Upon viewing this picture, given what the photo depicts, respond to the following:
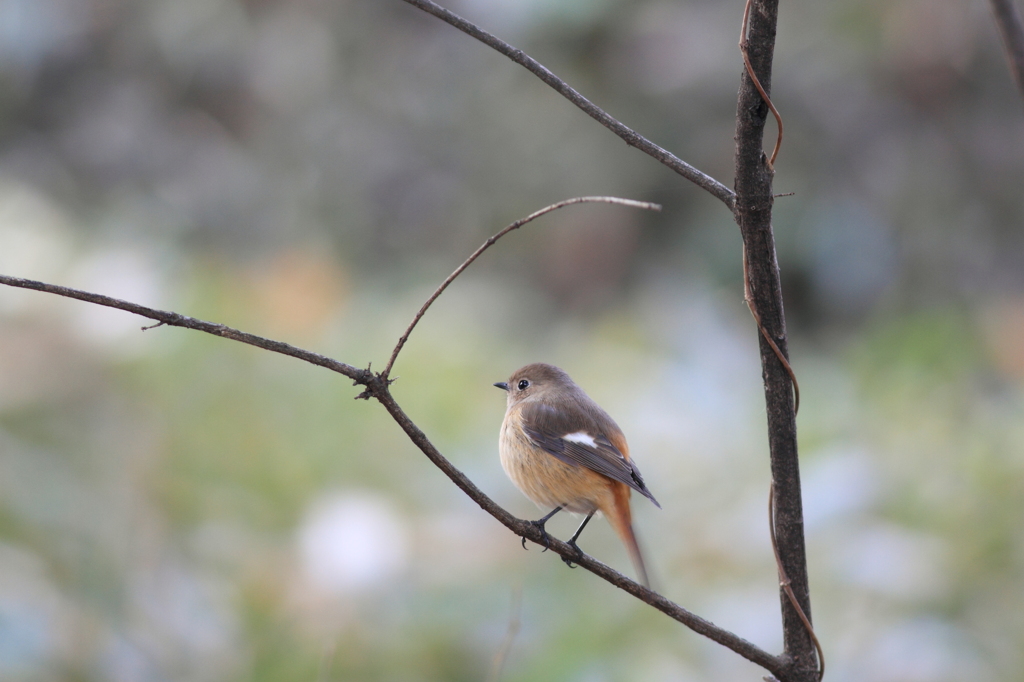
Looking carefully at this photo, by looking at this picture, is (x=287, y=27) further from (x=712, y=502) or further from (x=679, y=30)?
(x=712, y=502)

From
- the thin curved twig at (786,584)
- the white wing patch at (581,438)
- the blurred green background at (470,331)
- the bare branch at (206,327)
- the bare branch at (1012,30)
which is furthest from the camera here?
the blurred green background at (470,331)

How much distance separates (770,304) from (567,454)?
62 centimetres

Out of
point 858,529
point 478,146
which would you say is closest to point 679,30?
point 478,146

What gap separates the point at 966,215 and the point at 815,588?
2929 millimetres

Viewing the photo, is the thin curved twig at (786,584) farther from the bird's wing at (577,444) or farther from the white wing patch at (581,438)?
the white wing patch at (581,438)

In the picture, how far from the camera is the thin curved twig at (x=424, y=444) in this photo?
80 cm

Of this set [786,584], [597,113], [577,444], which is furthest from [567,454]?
[597,113]

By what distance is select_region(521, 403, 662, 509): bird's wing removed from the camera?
143cm

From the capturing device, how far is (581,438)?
149cm

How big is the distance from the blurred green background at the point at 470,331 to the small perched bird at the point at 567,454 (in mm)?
544

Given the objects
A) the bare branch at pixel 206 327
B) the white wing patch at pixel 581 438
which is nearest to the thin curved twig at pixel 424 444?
the bare branch at pixel 206 327

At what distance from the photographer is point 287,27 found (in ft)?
17.6

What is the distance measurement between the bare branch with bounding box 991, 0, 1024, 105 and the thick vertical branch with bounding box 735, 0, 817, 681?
21cm

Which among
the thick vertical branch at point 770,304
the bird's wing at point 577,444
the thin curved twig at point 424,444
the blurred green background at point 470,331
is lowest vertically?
the thin curved twig at point 424,444
